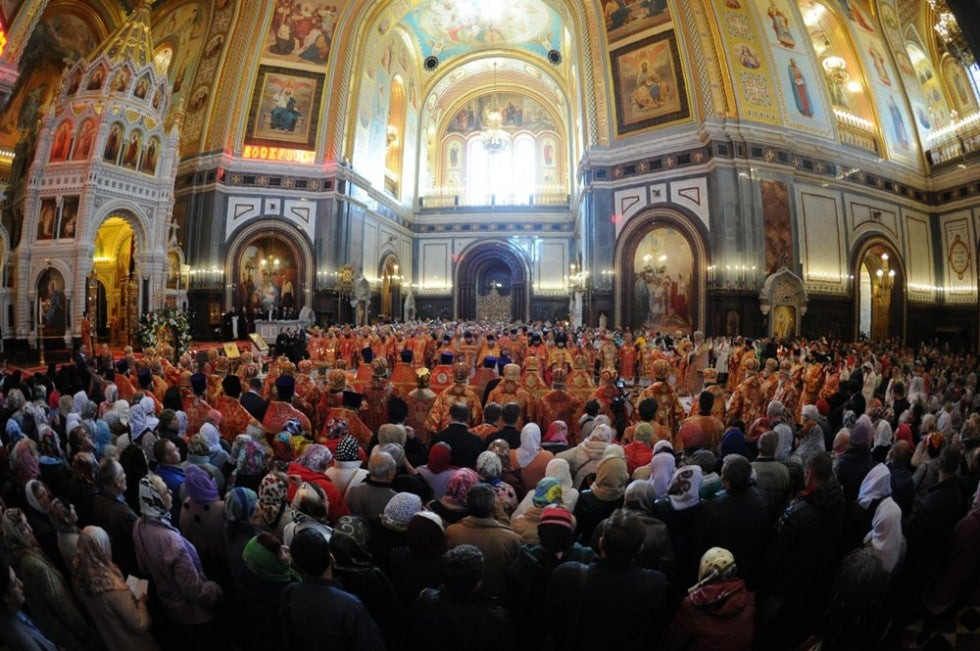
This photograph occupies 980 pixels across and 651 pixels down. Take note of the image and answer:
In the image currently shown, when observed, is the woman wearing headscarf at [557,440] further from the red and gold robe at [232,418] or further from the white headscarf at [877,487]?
the red and gold robe at [232,418]

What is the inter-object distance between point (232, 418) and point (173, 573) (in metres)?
3.51

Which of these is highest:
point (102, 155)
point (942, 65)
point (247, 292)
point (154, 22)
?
point (154, 22)

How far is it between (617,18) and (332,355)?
18.6 metres

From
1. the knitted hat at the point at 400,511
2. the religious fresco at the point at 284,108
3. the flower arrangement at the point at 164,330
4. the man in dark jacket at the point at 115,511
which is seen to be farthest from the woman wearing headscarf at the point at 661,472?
the religious fresco at the point at 284,108

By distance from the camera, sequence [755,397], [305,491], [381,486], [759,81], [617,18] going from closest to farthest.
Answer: [305,491], [381,486], [755,397], [759,81], [617,18]

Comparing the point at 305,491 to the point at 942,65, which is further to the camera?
the point at 942,65

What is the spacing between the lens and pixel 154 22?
27094 millimetres

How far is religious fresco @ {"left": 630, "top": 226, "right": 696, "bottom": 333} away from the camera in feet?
71.0

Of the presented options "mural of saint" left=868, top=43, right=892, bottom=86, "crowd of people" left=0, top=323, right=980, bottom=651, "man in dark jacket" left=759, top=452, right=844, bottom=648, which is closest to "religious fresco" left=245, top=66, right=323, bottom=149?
"crowd of people" left=0, top=323, right=980, bottom=651

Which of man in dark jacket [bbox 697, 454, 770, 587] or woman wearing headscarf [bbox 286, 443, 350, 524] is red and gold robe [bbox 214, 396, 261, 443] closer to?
woman wearing headscarf [bbox 286, 443, 350, 524]

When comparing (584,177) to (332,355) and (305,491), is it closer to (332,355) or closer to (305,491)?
(332,355)

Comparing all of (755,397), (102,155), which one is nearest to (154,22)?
(102,155)

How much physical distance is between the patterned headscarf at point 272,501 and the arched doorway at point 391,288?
2732 cm

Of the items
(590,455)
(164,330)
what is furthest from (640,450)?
(164,330)
